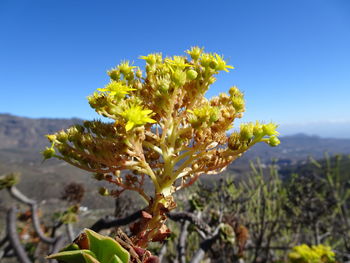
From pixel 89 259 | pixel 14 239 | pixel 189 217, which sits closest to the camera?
pixel 89 259

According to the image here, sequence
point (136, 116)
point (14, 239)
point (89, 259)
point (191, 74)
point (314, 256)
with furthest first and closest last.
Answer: point (314, 256) < point (14, 239) < point (191, 74) < point (136, 116) < point (89, 259)

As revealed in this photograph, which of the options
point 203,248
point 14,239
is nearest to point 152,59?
point 203,248

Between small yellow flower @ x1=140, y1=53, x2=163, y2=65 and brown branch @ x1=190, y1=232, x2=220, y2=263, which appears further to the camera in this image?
brown branch @ x1=190, y1=232, x2=220, y2=263

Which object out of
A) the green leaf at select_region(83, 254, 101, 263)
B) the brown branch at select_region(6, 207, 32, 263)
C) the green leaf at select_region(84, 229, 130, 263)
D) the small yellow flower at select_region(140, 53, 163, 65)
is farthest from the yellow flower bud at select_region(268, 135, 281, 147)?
the brown branch at select_region(6, 207, 32, 263)

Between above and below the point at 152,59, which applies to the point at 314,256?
below

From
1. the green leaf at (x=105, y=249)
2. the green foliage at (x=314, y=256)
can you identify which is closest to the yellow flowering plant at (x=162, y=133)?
the green leaf at (x=105, y=249)

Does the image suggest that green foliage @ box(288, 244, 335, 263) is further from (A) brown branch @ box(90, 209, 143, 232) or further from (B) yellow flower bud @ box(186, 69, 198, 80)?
(B) yellow flower bud @ box(186, 69, 198, 80)

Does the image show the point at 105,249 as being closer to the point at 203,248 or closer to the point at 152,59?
the point at 152,59

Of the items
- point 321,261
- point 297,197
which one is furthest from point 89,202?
point 321,261

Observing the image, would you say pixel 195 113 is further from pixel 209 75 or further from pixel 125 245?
pixel 125 245
